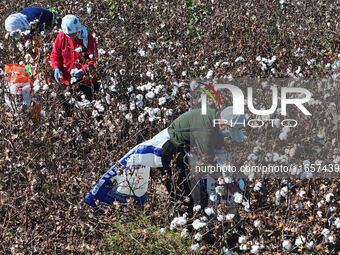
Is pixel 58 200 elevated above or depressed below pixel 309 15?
below

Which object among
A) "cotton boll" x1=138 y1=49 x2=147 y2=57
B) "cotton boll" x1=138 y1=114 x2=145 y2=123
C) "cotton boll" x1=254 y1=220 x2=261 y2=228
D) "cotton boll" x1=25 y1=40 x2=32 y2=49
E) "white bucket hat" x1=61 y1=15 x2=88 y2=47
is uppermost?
"white bucket hat" x1=61 y1=15 x2=88 y2=47

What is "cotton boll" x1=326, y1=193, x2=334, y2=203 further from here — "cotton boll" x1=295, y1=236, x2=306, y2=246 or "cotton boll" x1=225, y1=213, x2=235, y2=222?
"cotton boll" x1=225, y1=213, x2=235, y2=222

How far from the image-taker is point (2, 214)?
3807mm

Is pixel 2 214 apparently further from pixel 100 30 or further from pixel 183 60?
pixel 100 30

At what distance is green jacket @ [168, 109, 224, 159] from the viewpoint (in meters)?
3.58

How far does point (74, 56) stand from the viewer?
17.4 ft

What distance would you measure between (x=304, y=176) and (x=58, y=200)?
182cm

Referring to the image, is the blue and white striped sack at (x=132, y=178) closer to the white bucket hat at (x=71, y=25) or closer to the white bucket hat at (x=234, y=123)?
the white bucket hat at (x=234, y=123)

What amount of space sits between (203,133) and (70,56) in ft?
7.38

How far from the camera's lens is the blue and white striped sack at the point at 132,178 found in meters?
3.90

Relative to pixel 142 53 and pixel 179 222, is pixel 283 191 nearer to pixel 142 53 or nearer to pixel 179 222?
pixel 179 222

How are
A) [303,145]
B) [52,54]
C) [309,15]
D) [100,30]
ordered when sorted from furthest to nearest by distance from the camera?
[309,15], [100,30], [52,54], [303,145]

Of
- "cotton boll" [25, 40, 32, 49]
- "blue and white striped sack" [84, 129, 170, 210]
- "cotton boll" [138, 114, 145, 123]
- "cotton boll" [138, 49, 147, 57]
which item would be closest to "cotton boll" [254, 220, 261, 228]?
"blue and white striped sack" [84, 129, 170, 210]

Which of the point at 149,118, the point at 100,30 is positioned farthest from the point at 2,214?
the point at 100,30
